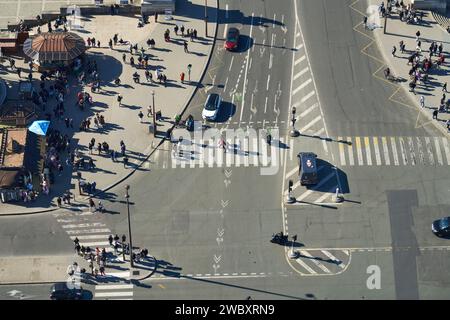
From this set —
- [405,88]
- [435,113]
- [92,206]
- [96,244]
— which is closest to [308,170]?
[435,113]

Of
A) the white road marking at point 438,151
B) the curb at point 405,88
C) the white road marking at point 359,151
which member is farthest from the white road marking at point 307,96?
the white road marking at point 438,151

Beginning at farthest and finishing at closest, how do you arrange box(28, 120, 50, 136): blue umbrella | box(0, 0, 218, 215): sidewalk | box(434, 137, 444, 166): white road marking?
box(28, 120, 50, 136): blue umbrella
box(434, 137, 444, 166): white road marking
box(0, 0, 218, 215): sidewalk

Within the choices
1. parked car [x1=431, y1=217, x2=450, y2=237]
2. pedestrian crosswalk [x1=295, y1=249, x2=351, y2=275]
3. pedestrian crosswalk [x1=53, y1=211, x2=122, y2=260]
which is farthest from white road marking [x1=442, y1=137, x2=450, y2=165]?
pedestrian crosswalk [x1=53, y1=211, x2=122, y2=260]

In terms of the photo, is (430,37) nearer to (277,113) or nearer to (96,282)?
(277,113)

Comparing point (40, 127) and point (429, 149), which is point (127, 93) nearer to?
point (40, 127)

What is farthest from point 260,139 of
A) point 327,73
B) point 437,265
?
point 437,265

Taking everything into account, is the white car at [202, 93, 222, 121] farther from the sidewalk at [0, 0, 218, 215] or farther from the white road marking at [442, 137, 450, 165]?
the white road marking at [442, 137, 450, 165]
